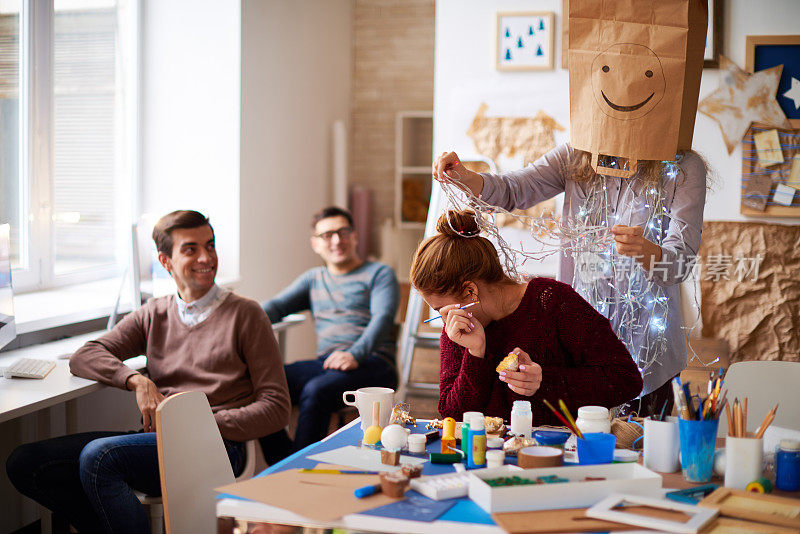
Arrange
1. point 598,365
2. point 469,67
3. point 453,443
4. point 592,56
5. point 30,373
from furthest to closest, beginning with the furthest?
point 469,67
point 30,373
point 592,56
point 598,365
point 453,443

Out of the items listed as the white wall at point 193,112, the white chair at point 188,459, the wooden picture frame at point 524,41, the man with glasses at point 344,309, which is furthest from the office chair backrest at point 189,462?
the wooden picture frame at point 524,41

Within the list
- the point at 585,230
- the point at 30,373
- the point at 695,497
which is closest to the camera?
the point at 695,497

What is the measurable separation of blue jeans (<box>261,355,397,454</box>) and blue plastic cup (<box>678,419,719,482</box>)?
5.83 ft

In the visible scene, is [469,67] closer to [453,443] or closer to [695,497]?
[453,443]

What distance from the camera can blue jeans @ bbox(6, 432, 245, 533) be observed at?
7.02 ft

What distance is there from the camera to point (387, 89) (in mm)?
5473

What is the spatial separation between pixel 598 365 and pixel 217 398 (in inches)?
46.4

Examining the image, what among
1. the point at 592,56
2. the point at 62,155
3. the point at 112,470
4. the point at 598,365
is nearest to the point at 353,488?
the point at 598,365

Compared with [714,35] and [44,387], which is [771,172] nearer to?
[714,35]

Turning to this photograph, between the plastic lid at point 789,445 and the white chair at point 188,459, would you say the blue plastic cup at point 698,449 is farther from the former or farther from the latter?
the white chair at point 188,459

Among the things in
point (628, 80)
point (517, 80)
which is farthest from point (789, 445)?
point (517, 80)

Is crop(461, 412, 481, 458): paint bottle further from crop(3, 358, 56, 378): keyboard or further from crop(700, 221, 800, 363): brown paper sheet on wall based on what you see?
crop(700, 221, 800, 363): brown paper sheet on wall

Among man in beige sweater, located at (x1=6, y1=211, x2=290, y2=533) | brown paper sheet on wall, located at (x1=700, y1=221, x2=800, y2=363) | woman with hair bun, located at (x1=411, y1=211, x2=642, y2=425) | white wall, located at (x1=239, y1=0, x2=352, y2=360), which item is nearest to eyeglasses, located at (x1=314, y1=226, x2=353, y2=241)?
white wall, located at (x1=239, y1=0, x2=352, y2=360)

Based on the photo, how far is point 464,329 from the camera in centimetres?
187
